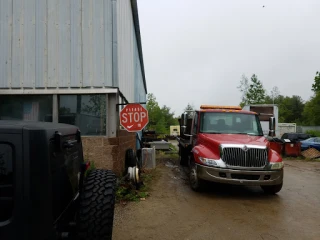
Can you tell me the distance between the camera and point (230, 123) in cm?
823

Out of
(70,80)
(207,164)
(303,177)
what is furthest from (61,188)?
(303,177)

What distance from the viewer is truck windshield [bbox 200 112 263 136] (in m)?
8.09

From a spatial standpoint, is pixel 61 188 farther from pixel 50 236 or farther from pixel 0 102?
pixel 0 102

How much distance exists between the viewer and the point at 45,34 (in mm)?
7707

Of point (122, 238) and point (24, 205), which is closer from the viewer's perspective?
point (24, 205)

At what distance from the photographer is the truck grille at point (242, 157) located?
6734 millimetres

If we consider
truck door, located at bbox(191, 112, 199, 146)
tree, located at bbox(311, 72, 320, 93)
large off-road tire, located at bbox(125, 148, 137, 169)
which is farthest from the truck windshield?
tree, located at bbox(311, 72, 320, 93)

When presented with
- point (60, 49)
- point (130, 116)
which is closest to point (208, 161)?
point (130, 116)

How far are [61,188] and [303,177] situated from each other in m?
9.97

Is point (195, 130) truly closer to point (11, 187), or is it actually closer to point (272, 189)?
point (272, 189)

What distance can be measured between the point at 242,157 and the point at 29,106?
591cm

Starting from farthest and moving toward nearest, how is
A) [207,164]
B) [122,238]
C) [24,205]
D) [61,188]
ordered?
[207,164], [122,238], [61,188], [24,205]

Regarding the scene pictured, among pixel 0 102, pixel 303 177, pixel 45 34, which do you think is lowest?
pixel 303 177

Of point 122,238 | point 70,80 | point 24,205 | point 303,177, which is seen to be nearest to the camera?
point 24,205
